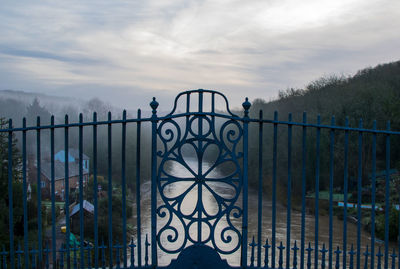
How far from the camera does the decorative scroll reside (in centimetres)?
468

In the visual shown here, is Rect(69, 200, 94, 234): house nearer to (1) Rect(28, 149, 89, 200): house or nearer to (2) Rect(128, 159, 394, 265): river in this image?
(2) Rect(128, 159, 394, 265): river

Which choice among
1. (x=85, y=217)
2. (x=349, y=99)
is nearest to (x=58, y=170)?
(x=85, y=217)

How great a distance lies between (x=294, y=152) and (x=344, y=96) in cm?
632

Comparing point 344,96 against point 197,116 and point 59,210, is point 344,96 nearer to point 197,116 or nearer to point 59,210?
point 59,210

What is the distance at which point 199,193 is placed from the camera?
464 centimetres

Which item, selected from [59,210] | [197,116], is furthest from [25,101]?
[197,116]

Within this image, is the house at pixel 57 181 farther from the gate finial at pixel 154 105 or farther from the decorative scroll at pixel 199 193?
the gate finial at pixel 154 105

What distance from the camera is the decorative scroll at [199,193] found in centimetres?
468

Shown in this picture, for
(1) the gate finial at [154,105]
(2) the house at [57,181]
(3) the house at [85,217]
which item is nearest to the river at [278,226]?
(3) the house at [85,217]

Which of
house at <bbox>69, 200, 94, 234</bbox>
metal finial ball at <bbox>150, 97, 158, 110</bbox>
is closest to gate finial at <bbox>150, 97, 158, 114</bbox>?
metal finial ball at <bbox>150, 97, 158, 110</bbox>

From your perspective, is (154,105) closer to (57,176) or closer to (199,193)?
(199,193)

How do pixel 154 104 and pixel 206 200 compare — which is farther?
pixel 206 200

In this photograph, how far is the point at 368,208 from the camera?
24.2 metres

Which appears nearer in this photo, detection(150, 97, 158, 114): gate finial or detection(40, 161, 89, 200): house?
detection(150, 97, 158, 114): gate finial
